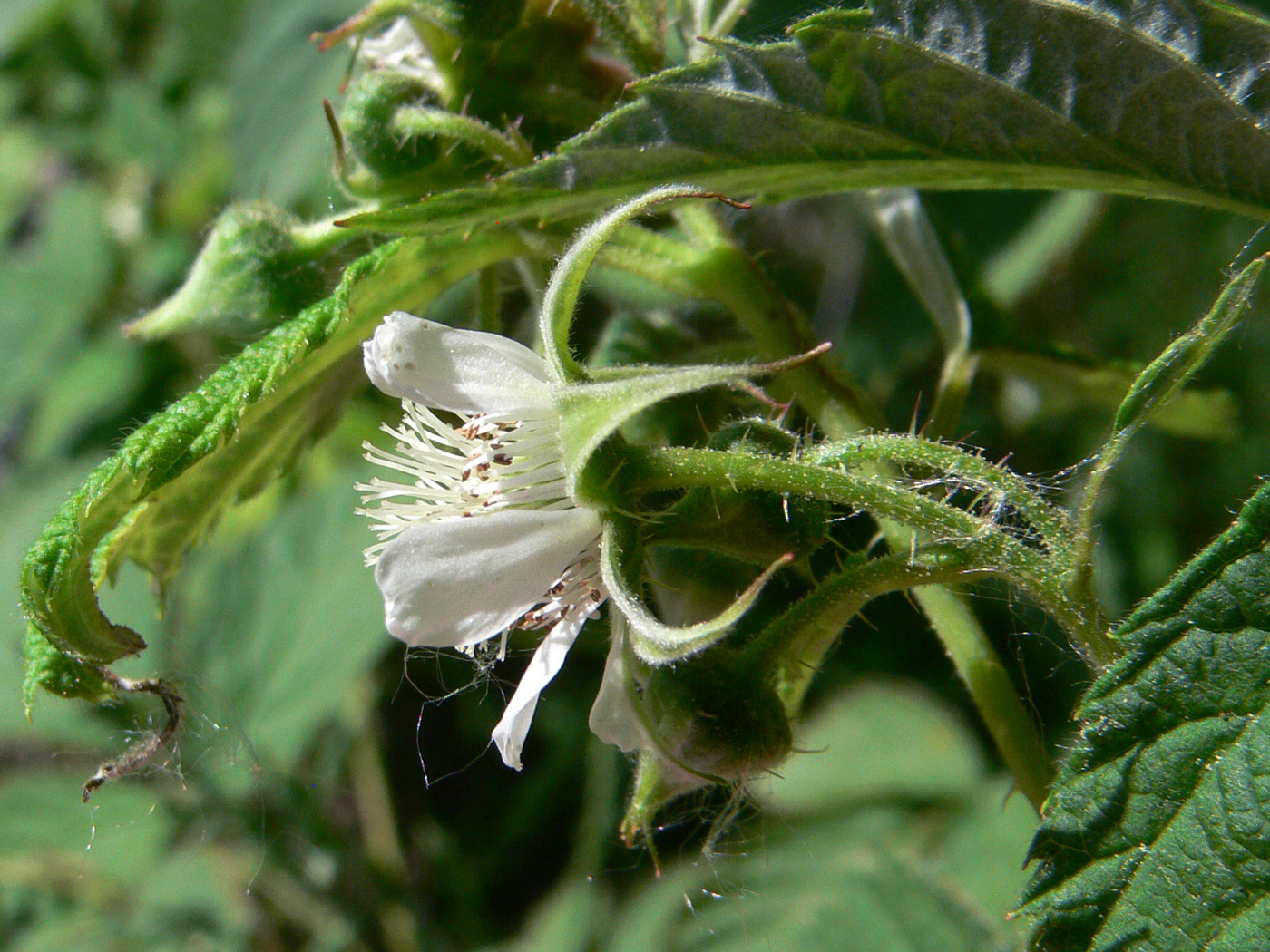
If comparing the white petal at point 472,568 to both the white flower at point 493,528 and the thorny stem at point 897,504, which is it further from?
the thorny stem at point 897,504

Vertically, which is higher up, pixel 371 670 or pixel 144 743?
pixel 144 743

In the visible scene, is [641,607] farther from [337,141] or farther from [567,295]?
[337,141]

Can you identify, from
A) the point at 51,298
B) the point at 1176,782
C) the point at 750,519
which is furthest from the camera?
the point at 51,298

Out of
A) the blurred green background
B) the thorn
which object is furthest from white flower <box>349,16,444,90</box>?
the blurred green background

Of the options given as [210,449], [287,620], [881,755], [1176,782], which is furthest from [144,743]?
[881,755]

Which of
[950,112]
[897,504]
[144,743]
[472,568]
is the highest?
[950,112]

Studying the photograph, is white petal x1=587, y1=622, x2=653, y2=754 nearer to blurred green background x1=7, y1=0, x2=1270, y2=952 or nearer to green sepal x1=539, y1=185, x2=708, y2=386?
green sepal x1=539, y1=185, x2=708, y2=386
